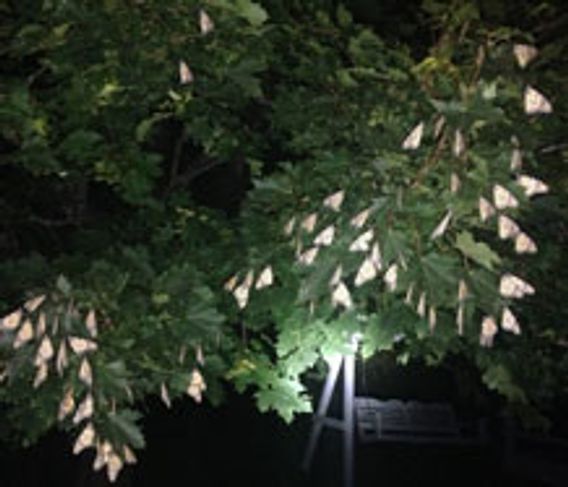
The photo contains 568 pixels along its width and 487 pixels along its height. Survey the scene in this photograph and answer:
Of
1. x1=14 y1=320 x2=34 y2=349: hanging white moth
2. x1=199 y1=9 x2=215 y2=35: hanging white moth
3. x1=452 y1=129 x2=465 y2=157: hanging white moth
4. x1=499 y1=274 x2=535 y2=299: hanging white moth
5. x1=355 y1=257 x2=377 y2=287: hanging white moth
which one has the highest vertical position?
x1=199 y1=9 x2=215 y2=35: hanging white moth

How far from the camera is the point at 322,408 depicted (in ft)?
27.7

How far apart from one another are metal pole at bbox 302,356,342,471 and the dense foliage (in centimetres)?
213

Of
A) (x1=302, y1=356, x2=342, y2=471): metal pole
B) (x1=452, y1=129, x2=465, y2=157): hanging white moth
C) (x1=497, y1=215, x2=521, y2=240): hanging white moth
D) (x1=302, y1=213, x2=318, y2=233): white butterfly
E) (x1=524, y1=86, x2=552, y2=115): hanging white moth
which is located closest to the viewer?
(x1=524, y1=86, x2=552, y2=115): hanging white moth

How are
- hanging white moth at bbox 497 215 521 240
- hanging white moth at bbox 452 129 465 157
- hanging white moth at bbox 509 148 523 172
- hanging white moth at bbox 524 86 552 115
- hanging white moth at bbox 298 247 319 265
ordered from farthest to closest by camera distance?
hanging white moth at bbox 298 247 319 265 < hanging white moth at bbox 509 148 523 172 < hanging white moth at bbox 497 215 521 240 < hanging white moth at bbox 452 129 465 157 < hanging white moth at bbox 524 86 552 115

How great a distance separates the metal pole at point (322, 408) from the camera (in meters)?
7.66

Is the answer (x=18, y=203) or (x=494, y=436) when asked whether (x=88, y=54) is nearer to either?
(x=18, y=203)

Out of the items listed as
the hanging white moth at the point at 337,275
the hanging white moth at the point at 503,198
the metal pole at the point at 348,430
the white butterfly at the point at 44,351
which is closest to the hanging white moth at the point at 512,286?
the hanging white moth at the point at 503,198

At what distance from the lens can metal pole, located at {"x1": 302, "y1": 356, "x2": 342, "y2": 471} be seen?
25.1 feet

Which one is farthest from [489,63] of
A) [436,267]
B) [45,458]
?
[45,458]

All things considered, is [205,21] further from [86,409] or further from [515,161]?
[86,409]

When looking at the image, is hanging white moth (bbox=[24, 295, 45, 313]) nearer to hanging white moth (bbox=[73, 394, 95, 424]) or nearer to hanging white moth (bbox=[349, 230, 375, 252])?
hanging white moth (bbox=[73, 394, 95, 424])

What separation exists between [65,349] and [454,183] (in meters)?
1.64

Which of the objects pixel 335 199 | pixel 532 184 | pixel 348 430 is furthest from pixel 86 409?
pixel 348 430

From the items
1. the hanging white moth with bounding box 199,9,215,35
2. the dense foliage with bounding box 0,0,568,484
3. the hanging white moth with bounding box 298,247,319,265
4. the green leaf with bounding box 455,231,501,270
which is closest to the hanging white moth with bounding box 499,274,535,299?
the dense foliage with bounding box 0,0,568,484
